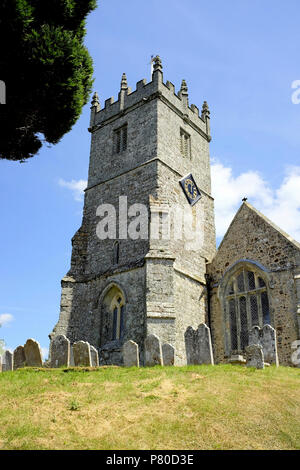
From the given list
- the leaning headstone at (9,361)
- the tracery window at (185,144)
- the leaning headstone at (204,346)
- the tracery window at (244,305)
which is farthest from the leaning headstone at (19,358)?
the tracery window at (185,144)

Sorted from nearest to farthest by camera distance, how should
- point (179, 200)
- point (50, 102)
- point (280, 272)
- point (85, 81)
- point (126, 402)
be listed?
1. point (126, 402)
2. point (50, 102)
3. point (85, 81)
4. point (280, 272)
5. point (179, 200)

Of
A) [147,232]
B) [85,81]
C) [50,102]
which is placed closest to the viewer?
[50,102]

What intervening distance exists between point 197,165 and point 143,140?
351cm

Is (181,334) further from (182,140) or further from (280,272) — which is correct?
(182,140)

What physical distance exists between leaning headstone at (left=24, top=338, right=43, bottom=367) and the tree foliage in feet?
20.7

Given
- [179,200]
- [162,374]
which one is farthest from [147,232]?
[162,374]

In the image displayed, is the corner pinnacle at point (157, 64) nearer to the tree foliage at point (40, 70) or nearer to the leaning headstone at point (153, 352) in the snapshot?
the tree foliage at point (40, 70)

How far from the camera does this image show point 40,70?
12.9 metres

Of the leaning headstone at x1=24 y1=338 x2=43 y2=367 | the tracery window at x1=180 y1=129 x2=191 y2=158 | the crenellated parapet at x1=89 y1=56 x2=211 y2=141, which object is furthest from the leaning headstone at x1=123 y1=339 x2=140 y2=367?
the crenellated parapet at x1=89 y1=56 x2=211 y2=141

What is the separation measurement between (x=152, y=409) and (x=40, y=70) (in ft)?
32.9

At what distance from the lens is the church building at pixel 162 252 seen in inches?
657

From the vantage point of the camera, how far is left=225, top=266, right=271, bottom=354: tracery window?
17.0m

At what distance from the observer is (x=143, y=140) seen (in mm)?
20938

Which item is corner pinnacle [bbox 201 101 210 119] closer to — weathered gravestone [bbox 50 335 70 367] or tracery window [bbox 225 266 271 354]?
tracery window [bbox 225 266 271 354]
